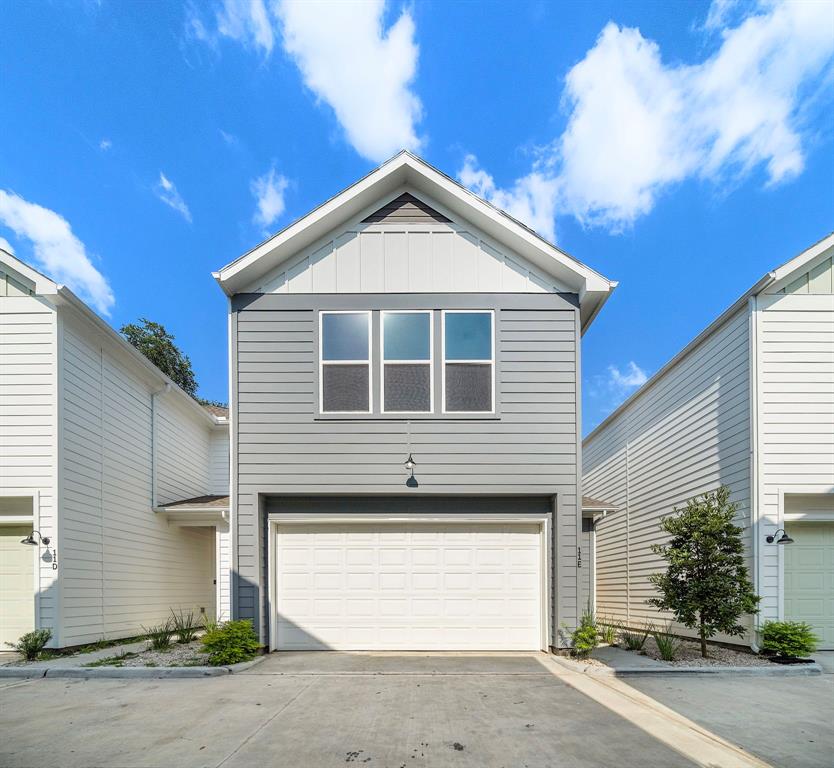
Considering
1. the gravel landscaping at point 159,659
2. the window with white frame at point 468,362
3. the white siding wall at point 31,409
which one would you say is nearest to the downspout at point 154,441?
the white siding wall at point 31,409

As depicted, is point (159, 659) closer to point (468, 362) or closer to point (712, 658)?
point (468, 362)

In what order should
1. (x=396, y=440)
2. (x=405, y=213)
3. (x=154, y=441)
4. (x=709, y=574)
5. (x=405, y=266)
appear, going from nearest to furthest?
(x=709, y=574) → (x=396, y=440) → (x=405, y=266) → (x=405, y=213) → (x=154, y=441)

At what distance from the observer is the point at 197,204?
61.7 m

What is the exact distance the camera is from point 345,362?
341 inches

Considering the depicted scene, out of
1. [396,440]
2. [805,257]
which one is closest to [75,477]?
[396,440]

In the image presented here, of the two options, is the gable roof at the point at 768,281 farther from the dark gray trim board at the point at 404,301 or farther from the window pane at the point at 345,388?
the window pane at the point at 345,388

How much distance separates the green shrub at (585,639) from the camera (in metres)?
7.70

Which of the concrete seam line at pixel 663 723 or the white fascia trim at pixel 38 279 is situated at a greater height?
the white fascia trim at pixel 38 279

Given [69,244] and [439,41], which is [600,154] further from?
[69,244]

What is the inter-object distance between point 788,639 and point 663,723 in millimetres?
3873

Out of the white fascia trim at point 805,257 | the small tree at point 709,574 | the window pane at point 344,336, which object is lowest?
the small tree at point 709,574

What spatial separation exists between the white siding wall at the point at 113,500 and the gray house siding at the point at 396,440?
2.93 metres

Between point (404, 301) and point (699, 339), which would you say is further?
point (699, 339)

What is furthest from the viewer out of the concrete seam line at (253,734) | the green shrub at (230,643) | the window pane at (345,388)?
the window pane at (345,388)
